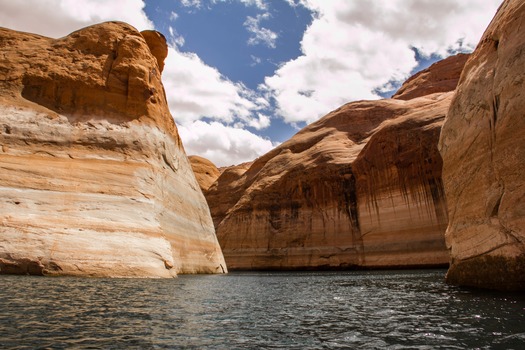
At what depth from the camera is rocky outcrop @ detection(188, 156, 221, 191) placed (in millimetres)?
87188

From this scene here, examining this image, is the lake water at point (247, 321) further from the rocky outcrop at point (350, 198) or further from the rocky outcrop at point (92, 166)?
the rocky outcrop at point (350, 198)

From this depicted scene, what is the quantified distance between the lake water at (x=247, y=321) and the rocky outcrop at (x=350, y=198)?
92.9 feet

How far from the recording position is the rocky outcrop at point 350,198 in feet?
124

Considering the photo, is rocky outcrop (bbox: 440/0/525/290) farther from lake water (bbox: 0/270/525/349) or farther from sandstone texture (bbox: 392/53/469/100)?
sandstone texture (bbox: 392/53/469/100)

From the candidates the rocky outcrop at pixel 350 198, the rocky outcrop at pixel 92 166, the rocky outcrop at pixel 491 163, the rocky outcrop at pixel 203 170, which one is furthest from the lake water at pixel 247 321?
the rocky outcrop at pixel 203 170

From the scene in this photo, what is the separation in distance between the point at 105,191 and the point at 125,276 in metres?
4.62

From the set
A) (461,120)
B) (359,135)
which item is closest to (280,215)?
(359,135)

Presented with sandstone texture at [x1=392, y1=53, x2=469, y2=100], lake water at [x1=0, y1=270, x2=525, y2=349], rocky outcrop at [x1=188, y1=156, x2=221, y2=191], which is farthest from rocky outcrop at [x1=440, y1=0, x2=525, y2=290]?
rocky outcrop at [x1=188, y1=156, x2=221, y2=191]

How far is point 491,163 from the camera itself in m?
11.4

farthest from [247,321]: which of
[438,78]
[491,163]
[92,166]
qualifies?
[438,78]

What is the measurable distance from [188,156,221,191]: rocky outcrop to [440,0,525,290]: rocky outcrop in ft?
242

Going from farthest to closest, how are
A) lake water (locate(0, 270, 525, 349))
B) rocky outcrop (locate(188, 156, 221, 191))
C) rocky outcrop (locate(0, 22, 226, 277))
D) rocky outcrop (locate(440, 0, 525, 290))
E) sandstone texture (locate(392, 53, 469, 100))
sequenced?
rocky outcrop (locate(188, 156, 221, 191)), sandstone texture (locate(392, 53, 469, 100)), rocky outcrop (locate(0, 22, 226, 277)), rocky outcrop (locate(440, 0, 525, 290)), lake water (locate(0, 270, 525, 349))

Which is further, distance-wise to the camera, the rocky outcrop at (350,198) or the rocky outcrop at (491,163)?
Answer: the rocky outcrop at (350,198)

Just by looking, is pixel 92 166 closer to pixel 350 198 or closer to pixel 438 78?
pixel 350 198
